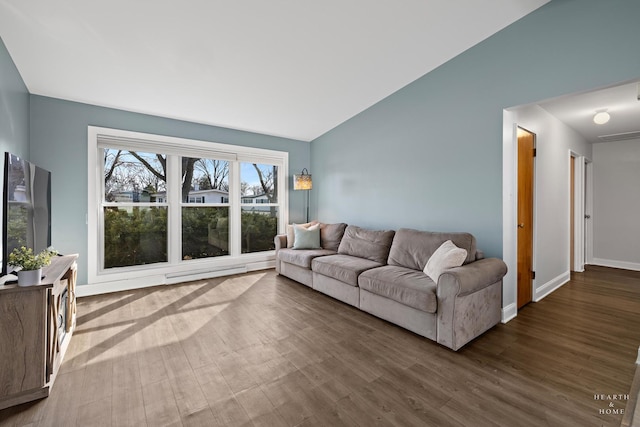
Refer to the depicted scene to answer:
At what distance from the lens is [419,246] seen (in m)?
3.05

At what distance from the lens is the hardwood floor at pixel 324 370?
155 centimetres

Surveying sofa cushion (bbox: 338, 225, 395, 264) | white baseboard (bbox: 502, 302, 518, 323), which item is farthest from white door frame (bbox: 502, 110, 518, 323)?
sofa cushion (bbox: 338, 225, 395, 264)

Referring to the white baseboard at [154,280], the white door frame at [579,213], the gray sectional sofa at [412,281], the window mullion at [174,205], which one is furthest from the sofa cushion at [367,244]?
the white door frame at [579,213]

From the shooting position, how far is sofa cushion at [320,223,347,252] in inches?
173

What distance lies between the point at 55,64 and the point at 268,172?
3081 mm

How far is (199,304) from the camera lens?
10.7 ft

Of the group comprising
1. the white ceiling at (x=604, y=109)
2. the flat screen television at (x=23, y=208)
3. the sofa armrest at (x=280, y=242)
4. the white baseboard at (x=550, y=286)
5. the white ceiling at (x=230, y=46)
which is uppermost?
the white ceiling at (x=230, y=46)

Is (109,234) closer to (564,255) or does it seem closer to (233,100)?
(233,100)

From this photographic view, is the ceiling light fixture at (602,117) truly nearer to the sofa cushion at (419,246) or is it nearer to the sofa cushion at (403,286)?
the sofa cushion at (419,246)

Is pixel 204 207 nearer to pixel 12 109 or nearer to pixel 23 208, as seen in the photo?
pixel 12 109

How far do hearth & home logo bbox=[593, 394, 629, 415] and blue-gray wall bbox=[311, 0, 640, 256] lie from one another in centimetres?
132

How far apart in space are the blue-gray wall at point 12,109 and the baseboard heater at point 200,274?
7.14ft

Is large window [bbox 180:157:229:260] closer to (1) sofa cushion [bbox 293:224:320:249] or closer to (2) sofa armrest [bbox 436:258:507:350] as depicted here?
(1) sofa cushion [bbox 293:224:320:249]

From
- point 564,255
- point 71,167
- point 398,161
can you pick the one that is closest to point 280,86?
point 398,161
